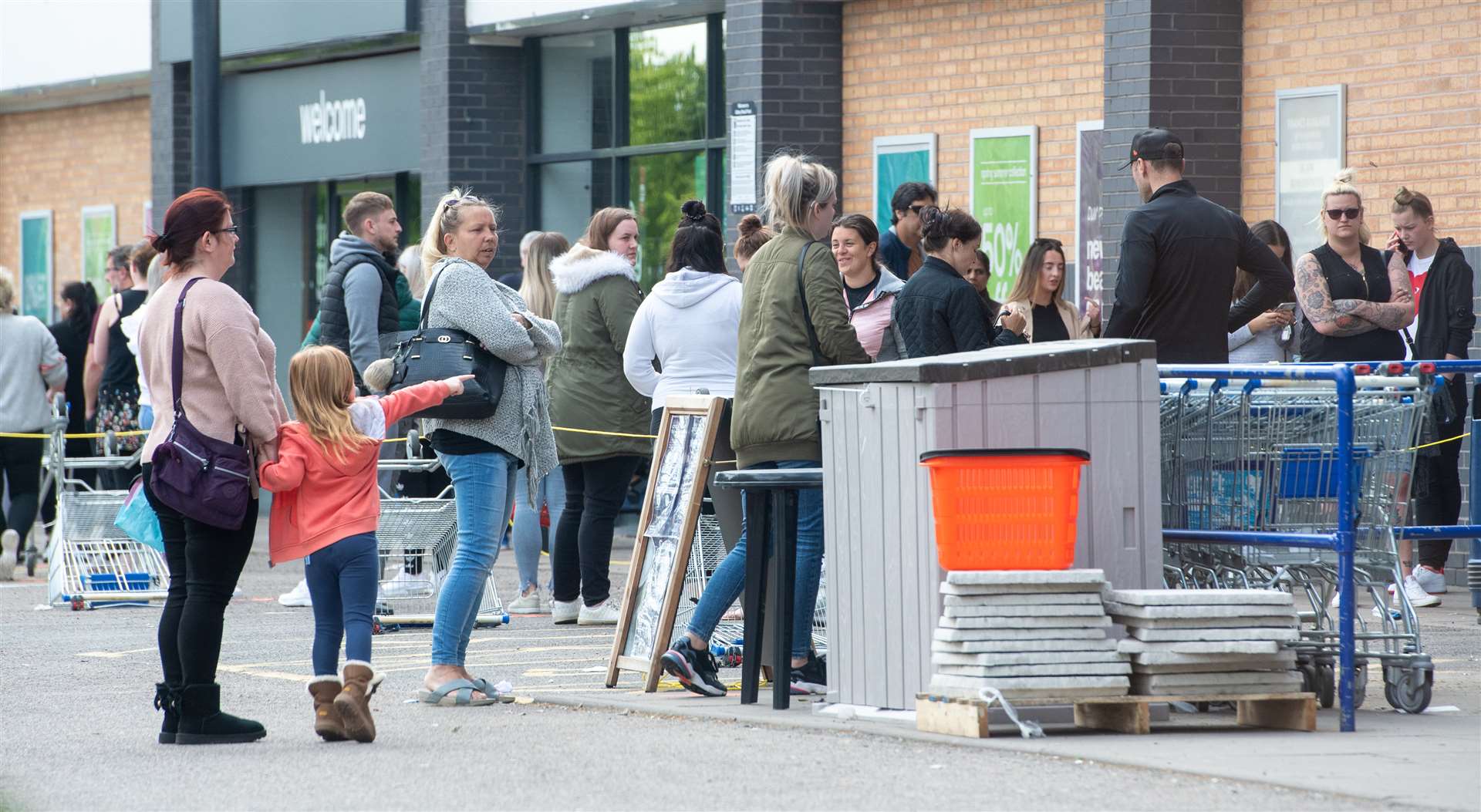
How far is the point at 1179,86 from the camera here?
13.6 metres

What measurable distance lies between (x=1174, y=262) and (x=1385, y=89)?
15.7 feet

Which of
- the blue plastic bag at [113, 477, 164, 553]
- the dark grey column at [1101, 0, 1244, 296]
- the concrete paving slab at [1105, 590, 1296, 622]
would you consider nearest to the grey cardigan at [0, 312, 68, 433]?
the blue plastic bag at [113, 477, 164, 553]

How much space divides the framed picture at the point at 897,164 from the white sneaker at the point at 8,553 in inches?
236

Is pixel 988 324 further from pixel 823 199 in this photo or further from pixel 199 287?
pixel 199 287

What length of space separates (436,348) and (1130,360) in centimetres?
257

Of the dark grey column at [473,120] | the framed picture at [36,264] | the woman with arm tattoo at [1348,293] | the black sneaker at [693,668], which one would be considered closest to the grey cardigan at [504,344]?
the black sneaker at [693,668]

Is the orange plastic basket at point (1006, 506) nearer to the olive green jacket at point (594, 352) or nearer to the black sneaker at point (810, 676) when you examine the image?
the black sneaker at point (810, 676)

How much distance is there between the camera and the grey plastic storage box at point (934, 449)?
24.5 feet

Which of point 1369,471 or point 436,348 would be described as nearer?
point 1369,471

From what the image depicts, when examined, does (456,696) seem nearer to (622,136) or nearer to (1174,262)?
(1174,262)

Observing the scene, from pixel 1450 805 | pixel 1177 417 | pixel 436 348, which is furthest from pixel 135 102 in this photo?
pixel 1450 805

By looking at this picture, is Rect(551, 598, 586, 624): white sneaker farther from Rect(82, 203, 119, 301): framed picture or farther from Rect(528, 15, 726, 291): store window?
Rect(82, 203, 119, 301): framed picture

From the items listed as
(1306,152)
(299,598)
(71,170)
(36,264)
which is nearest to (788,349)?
(299,598)

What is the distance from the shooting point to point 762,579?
8156 millimetres
